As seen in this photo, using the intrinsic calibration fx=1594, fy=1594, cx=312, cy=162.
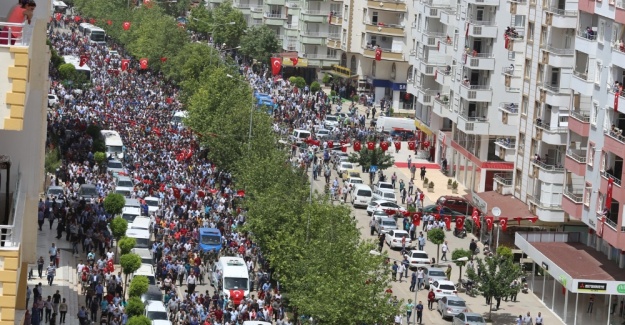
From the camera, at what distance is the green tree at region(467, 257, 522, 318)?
74000 mm

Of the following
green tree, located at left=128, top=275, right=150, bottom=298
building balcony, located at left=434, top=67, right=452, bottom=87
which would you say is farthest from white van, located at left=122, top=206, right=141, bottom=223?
building balcony, located at left=434, top=67, right=452, bottom=87

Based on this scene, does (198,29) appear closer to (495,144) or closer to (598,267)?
(495,144)

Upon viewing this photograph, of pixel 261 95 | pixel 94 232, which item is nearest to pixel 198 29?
pixel 261 95

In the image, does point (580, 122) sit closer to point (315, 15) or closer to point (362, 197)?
point (362, 197)

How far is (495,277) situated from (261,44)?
277 feet

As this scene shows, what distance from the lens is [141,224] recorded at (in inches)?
3157

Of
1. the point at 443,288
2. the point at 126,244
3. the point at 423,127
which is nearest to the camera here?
the point at 126,244

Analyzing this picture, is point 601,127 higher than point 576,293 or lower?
higher

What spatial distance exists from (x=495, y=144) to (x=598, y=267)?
26.5m

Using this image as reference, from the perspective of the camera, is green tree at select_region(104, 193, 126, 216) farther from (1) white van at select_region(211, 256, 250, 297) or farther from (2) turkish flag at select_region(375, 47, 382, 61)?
(2) turkish flag at select_region(375, 47, 382, 61)

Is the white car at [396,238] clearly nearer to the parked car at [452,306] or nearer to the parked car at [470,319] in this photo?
the parked car at [452,306]

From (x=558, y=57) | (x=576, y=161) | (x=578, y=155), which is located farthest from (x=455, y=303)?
(x=558, y=57)

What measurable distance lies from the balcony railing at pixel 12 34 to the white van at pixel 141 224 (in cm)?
5528

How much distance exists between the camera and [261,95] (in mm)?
132250
